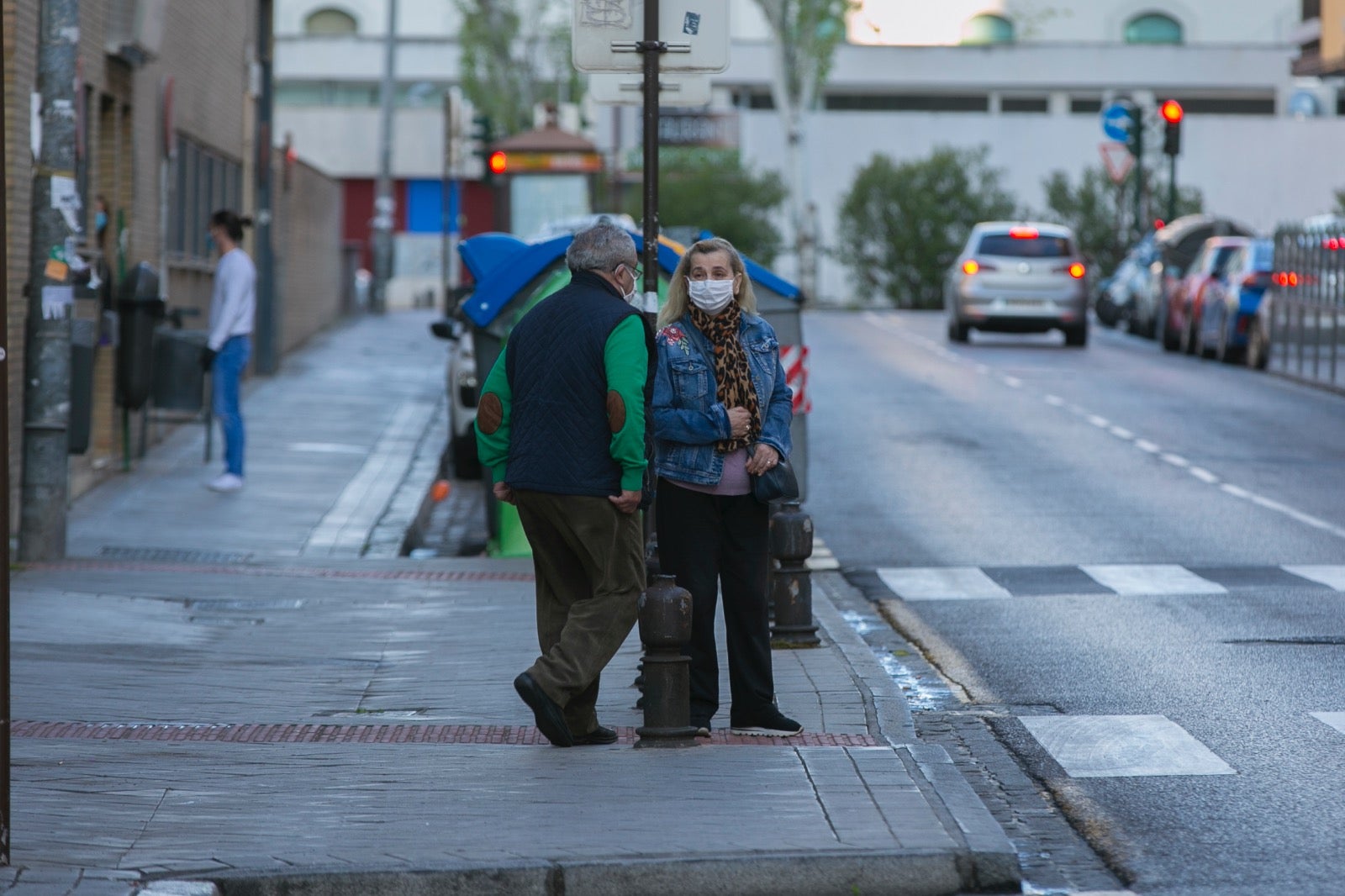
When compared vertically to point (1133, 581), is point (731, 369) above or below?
above

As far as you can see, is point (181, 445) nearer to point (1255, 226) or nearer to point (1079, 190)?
point (1079, 190)

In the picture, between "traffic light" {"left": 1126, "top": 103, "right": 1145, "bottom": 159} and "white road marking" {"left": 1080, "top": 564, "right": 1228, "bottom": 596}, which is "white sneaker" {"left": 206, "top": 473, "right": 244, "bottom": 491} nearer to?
"white road marking" {"left": 1080, "top": 564, "right": 1228, "bottom": 596}

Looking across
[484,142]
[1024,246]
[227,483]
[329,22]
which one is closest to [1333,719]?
[227,483]

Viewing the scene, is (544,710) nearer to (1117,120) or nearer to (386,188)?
(1117,120)

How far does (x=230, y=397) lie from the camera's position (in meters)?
15.8

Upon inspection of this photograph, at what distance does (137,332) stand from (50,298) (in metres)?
4.36

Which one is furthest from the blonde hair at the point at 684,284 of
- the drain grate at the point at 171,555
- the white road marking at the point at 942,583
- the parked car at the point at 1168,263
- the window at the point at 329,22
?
the window at the point at 329,22

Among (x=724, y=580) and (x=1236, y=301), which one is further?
(x=1236, y=301)

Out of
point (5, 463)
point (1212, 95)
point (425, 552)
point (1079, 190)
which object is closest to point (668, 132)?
point (1079, 190)

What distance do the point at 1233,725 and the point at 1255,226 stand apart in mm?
57147

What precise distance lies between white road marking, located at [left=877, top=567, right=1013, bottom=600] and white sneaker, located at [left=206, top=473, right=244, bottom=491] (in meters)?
5.16

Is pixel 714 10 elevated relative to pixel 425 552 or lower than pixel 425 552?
elevated

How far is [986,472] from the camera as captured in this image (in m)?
17.6

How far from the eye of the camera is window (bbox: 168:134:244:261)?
68.0 ft
